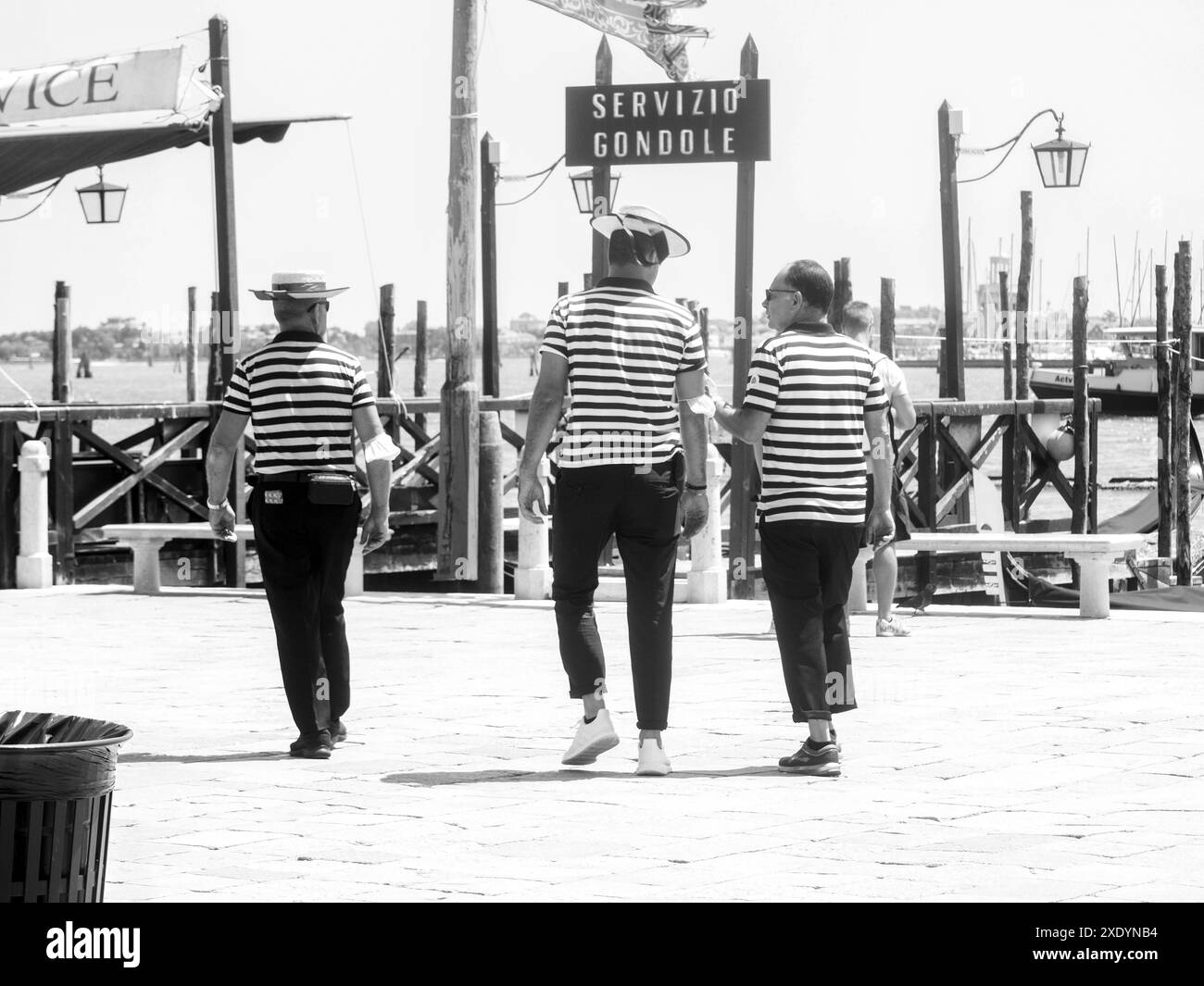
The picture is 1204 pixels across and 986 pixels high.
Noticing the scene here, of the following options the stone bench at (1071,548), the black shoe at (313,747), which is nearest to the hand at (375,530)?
the black shoe at (313,747)

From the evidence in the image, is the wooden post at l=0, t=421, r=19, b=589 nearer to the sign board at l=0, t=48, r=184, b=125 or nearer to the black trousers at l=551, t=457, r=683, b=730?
the sign board at l=0, t=48, r=184, b=125

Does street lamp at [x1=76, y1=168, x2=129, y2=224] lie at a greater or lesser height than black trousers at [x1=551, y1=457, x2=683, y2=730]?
greater

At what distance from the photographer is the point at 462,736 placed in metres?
7.60

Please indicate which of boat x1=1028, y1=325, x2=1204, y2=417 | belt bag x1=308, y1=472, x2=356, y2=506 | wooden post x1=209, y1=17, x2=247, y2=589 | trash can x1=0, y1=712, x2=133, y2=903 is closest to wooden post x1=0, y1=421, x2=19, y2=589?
wooden post x1=209, y1=17, x2=247, y2=589

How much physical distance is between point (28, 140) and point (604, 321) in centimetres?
870

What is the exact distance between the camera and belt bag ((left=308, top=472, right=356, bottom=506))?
7017 mm

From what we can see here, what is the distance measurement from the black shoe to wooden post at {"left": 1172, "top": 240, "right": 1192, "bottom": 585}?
15.1 m

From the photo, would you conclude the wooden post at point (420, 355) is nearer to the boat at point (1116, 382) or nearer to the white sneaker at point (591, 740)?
the white sneaker at point (591, 740)

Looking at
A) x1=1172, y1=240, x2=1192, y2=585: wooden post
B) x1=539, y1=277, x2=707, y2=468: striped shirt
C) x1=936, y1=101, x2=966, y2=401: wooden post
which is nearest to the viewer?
x1=539, y1=277, x2=707, y2=468: striped shirt

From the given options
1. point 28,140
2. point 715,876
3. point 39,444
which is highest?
point 28,140

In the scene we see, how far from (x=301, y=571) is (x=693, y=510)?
Result: 1327mm

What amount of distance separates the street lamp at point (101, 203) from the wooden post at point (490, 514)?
20.0 ft
